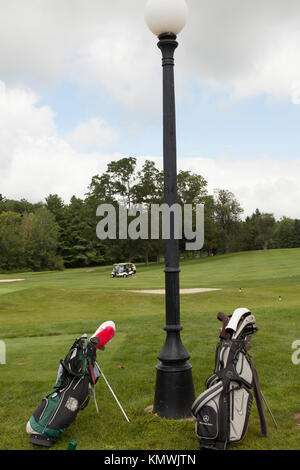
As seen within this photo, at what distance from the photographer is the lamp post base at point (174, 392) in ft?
17.0

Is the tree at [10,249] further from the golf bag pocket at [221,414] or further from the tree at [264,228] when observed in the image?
the golf bag pocket at [221,414]

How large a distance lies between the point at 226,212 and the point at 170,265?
264 ft

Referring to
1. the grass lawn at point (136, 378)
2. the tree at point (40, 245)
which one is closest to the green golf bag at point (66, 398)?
the grass lawn at point (136, 378)

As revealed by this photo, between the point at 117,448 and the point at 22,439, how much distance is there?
3.56ft

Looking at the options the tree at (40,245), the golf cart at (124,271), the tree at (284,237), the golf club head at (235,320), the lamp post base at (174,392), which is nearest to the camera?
the golf club head at (235,320)

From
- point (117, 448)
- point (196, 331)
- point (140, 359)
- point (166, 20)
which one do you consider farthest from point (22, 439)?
point (196, 331)

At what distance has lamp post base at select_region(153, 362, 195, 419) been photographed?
204 inches

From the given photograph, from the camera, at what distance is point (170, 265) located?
5.31 m

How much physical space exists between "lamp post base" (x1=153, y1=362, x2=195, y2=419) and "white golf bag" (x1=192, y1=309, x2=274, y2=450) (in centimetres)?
78

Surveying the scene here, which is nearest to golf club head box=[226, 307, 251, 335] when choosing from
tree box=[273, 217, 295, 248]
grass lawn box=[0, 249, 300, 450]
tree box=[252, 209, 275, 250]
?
grass lawn box=[0, 249, 300, 450]

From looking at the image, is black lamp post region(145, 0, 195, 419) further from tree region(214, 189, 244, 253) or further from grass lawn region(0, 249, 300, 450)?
tree region(214, 189, 244, 253)

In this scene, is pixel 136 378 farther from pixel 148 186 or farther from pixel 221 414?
pixel 148 186

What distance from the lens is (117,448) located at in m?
4.40

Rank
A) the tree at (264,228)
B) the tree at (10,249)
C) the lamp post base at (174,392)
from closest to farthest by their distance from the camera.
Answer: the lamp post base at (174,392), the tree at (10,249), the tree at (264,228)
